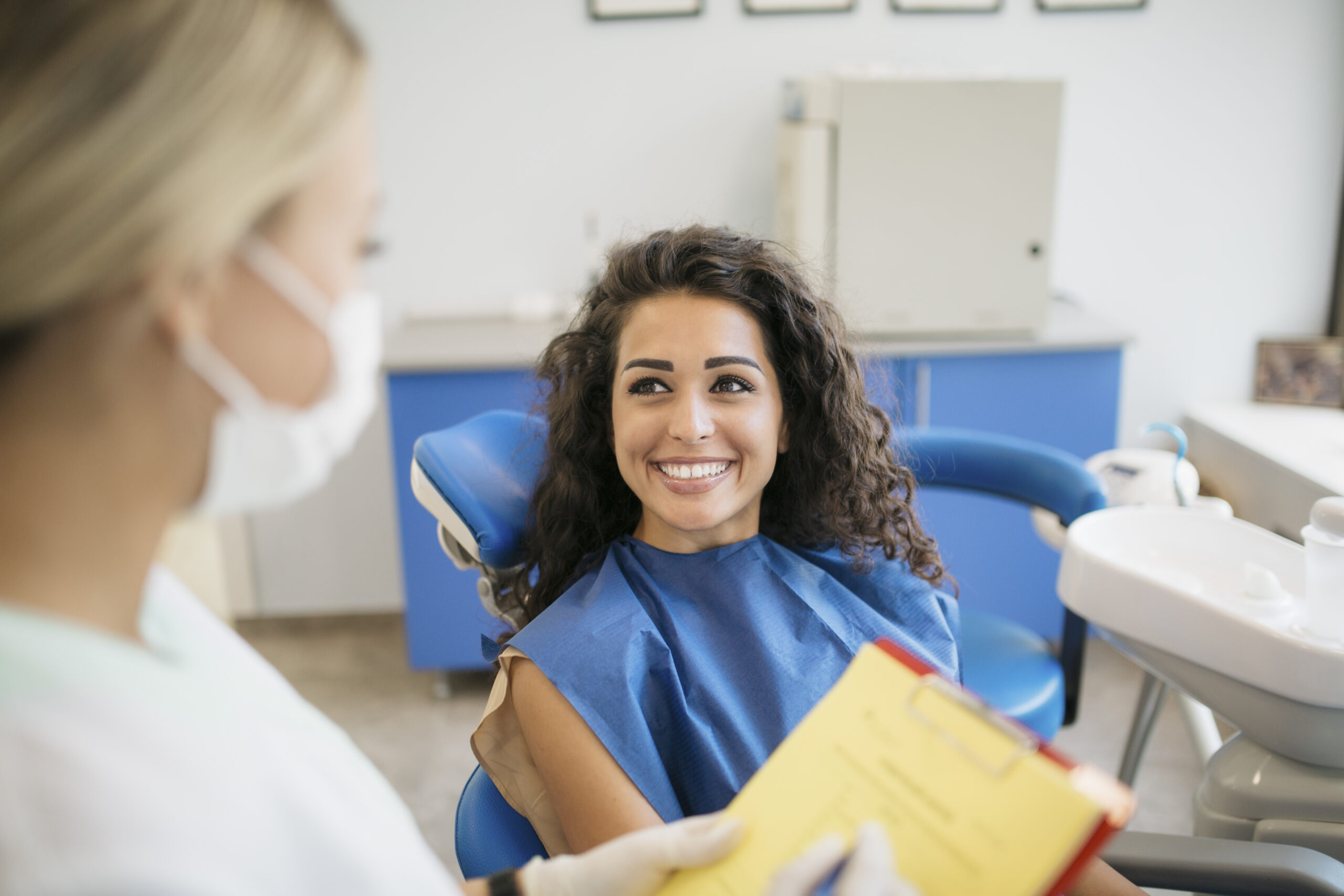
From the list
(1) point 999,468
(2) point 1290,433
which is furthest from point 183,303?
(2) point 1290,433

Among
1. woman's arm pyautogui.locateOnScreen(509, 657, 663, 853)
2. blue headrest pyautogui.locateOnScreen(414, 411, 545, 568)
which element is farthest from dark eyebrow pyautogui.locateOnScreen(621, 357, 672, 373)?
woman's arm pyautogui.locateOnScreen(509, 657, 663, 853)

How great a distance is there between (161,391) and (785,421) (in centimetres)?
96

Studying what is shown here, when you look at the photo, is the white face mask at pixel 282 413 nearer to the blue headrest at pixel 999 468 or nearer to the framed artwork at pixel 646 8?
the blue headrest at pixel 999 468

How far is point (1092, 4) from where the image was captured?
2.52m

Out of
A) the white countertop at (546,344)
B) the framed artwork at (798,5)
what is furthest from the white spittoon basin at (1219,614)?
the framed artwork at (798,5)

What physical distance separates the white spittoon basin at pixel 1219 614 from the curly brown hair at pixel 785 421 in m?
0.25

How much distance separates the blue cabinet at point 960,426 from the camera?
229 centimetres

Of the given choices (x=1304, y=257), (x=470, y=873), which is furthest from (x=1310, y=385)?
(x=470, y=873)

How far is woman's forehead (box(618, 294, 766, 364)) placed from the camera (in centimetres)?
123

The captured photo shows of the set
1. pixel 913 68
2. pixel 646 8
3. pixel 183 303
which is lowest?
pixel 183 303

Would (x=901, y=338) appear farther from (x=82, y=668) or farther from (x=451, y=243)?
(x=82, y=668)

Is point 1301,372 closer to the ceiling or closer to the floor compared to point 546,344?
closer to the floor

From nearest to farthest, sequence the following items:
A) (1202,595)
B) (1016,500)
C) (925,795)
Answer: (925,795) → (1202,595) → (1016,500)

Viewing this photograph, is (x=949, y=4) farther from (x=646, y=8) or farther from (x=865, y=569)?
(x=865, y=569)
